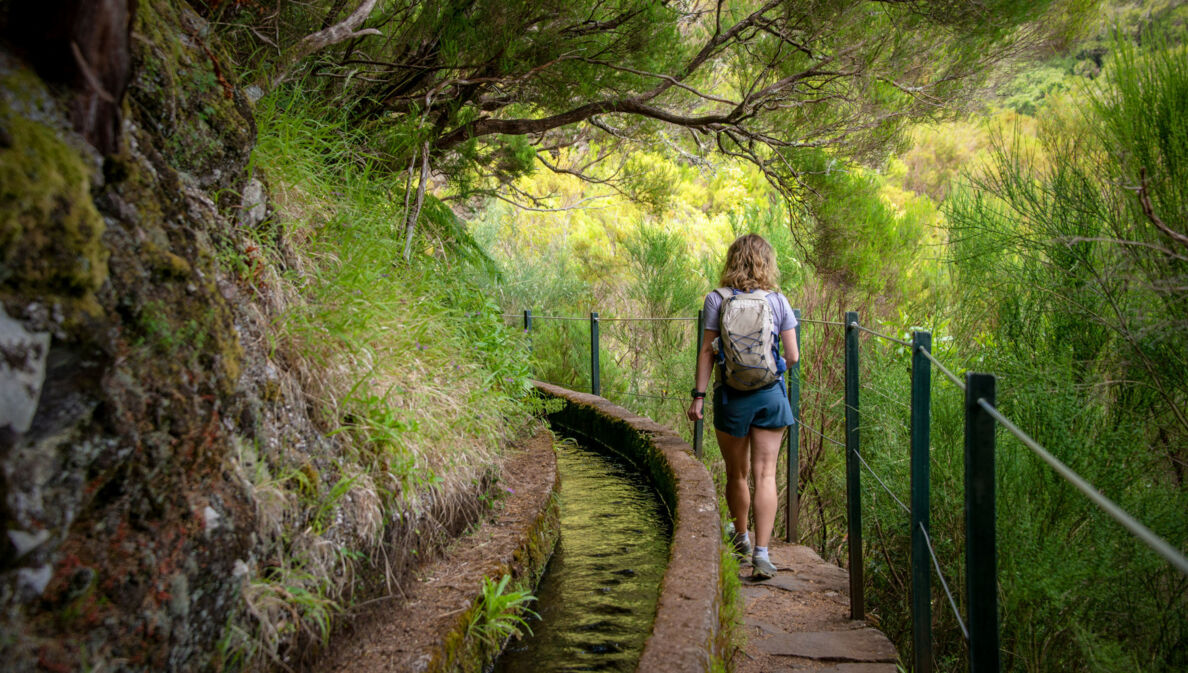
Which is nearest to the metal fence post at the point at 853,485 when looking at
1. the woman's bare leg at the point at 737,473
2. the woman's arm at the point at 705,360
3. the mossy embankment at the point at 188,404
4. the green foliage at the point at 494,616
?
the woman's bare leg at the point at 737,473

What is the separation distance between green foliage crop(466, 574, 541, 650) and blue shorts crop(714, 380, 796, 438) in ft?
4.99

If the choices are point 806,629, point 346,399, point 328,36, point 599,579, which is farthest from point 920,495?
point 328,36

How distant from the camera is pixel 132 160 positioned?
1778 mm

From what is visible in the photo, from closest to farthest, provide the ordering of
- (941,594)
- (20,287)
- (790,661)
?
(20,287)
(790,661)
(941,594)

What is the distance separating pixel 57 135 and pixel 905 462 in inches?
148

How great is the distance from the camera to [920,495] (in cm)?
260

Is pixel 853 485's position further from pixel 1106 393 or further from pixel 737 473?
pixel 1106 393

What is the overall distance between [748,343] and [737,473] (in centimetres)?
74

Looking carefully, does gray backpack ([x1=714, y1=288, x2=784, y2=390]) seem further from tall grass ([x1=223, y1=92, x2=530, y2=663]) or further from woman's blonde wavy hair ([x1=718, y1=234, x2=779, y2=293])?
tall grass ([x1=223, y1=92, x2=530, y2=663])

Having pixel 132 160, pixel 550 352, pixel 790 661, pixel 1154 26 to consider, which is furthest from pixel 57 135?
pixel 550 352

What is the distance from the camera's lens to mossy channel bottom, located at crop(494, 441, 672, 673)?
251cm

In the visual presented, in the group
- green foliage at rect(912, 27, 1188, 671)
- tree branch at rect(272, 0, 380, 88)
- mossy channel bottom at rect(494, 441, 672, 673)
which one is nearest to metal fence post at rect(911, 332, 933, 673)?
green foliage at rect(912, 27, 1188, 671)

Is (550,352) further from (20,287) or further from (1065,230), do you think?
(20,287)

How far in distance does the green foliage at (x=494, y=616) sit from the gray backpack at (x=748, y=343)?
1559mm
